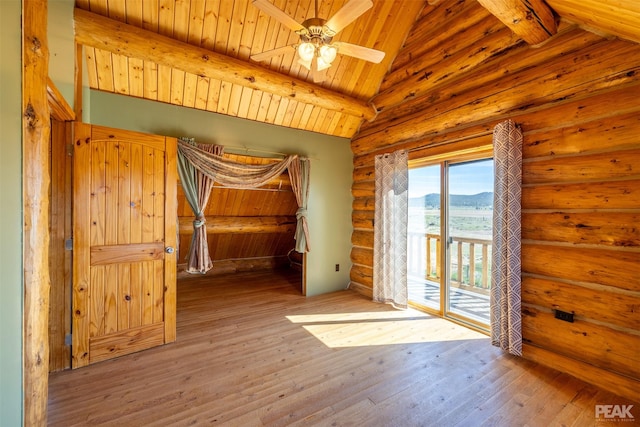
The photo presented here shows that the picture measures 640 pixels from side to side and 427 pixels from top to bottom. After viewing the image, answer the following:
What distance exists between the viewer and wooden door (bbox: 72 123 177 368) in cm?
256

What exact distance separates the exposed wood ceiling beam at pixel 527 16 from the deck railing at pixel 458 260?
2373 millimetres

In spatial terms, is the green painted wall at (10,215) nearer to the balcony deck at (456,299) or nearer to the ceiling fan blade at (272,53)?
the ceiling fan blade at (272,53)

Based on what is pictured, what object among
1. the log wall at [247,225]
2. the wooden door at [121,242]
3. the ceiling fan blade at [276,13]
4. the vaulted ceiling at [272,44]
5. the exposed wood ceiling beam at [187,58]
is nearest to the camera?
the ceiling fan blade at [276,13]

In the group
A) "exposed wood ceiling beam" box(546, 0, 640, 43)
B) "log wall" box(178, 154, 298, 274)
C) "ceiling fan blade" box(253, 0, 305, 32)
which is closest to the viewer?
"exposed wood ceiling beam" box(546, 0, 640, 43)

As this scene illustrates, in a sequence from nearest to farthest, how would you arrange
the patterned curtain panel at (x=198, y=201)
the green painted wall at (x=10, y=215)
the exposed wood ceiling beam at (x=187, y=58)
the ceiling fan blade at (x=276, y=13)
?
the green painted wall at (x=10, y=215) < the ceiling fan blade at (x=276, y=13) < the exposed wood ceiling beam at (x=187, y=58) < the patterned curtain panel at (x=198, y=201)

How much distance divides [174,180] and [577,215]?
4.05 metres

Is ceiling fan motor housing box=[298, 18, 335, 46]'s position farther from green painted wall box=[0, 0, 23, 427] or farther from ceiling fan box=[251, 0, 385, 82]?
green painted wall box=[0, 0, 23, 427]

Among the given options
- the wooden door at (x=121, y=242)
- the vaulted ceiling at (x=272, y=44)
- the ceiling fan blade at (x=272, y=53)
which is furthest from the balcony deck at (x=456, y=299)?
the ceiling fan blade at (x=272, y=53)

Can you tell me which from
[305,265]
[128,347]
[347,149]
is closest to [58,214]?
[128,347]

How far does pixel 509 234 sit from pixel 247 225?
14.3 ft

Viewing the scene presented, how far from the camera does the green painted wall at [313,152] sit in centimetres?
347

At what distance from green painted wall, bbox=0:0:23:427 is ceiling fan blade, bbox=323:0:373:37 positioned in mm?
1864

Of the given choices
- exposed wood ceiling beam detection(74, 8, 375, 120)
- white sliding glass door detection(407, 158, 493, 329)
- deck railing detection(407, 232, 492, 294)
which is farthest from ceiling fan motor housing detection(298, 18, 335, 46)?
deck railing detection(407, 232, 492, 294)

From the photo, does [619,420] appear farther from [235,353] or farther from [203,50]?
[203,50]
